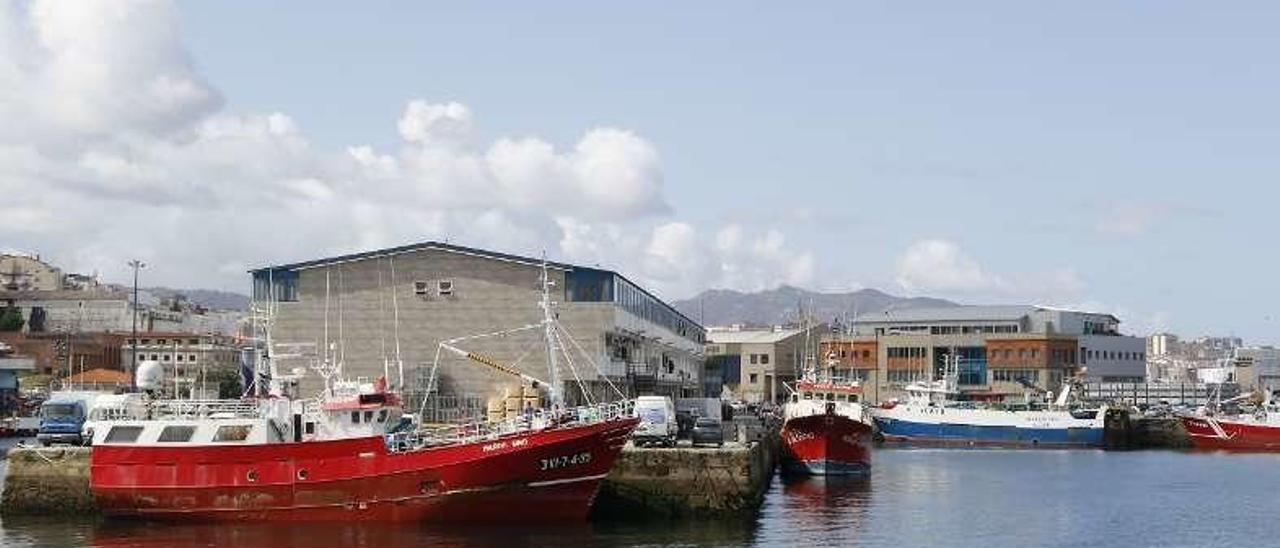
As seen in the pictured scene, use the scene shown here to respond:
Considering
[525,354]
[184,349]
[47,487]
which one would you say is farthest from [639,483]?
[184,349]

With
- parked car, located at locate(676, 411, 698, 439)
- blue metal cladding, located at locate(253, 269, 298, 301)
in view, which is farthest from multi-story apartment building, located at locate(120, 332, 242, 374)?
parked car, located at locate(676, 411, 698, 439)

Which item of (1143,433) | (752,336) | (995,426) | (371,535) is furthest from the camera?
(752,336)

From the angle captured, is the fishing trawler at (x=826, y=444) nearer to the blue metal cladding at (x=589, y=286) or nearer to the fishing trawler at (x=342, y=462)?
the blue metal cladding at (x=589, y=286)

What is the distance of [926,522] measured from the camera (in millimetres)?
55531

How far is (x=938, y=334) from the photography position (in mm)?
154250

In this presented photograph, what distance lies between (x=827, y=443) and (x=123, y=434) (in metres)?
33.5

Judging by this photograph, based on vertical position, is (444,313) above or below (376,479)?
above

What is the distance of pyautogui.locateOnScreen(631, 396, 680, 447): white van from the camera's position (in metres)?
56.1

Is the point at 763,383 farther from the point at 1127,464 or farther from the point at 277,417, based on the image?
the point at 277,417

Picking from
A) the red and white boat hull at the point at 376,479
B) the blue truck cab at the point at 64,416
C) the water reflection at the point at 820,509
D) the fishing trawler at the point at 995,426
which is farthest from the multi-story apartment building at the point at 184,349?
the red and white boat hull at the point at 376,479

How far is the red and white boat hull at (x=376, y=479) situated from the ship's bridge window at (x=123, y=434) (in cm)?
37

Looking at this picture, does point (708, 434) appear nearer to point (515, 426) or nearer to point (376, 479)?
point (515, 426)

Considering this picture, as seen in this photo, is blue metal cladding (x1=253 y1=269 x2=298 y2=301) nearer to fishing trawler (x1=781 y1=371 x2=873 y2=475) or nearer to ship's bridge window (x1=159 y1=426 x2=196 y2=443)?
fishing trawler (x1=781 y1=371 x2=873 y2=475)

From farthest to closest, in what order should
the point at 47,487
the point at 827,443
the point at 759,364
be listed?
1. the point at 759,364
2. the point at 827,443
3. the point at 47,487
